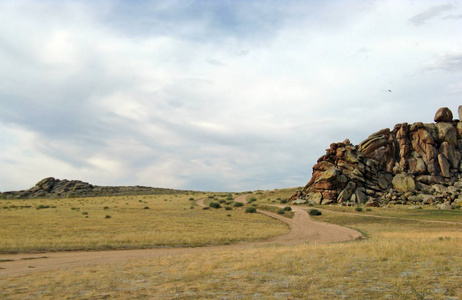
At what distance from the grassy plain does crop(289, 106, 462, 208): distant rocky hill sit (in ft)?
173

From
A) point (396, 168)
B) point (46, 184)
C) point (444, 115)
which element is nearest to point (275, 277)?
point (396, 168)

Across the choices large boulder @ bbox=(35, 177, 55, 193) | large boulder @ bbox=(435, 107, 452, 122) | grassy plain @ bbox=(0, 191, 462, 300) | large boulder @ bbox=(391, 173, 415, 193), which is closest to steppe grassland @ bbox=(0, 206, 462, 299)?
grassy plain @ bbox=(0, 191, 462, 300)

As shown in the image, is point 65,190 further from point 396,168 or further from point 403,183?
point 403,183

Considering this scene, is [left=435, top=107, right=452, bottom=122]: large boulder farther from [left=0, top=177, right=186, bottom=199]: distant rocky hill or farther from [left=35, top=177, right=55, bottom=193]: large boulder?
[left=35, top=177, right=55, bottom=193]: large boulder


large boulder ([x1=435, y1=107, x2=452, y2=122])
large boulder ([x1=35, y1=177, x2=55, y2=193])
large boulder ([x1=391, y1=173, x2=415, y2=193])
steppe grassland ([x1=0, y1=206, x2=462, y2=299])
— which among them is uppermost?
large boulder ([x1=435, y1=107, x2=452, y2=122])

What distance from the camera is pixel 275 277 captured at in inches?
525

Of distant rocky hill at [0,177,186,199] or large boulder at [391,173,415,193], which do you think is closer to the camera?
large boulder at [391,173,415,193]

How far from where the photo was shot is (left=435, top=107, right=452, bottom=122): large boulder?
263 feet

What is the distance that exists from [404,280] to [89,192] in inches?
5250

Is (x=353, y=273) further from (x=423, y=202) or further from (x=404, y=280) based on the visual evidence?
(x=423, y=202)

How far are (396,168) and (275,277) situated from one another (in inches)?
2803

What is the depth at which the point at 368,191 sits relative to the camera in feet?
232

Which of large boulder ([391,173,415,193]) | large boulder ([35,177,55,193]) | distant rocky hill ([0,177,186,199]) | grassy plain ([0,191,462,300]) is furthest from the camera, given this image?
large boulder ([35,177,55,193])

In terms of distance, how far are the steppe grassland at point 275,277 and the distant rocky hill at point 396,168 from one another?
5240 cm
